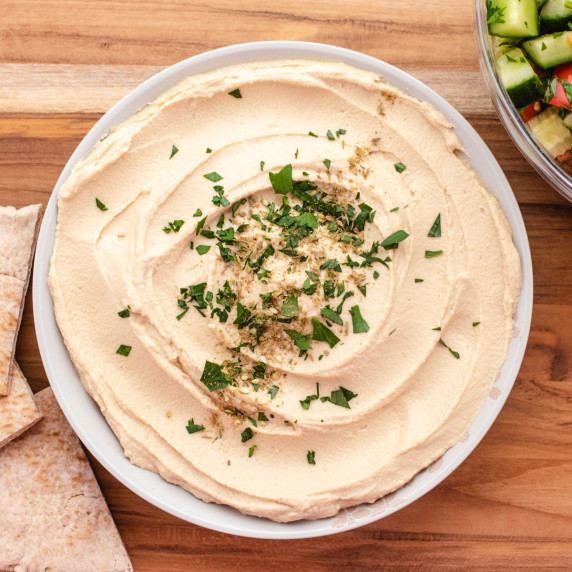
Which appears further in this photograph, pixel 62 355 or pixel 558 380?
pixel 558 380

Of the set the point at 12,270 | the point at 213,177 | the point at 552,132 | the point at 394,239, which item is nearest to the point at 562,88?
the point at 552,132

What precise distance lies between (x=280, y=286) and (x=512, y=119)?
3.94 feet

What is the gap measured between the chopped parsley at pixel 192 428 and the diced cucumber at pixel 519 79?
1.90 meters

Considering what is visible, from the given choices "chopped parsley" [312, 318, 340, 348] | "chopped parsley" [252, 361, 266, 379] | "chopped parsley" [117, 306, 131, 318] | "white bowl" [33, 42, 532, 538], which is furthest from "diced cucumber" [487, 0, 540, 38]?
"chopped parsley" [117, 306, 131, 318]

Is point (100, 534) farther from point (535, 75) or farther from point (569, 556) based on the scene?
point (535, 75)

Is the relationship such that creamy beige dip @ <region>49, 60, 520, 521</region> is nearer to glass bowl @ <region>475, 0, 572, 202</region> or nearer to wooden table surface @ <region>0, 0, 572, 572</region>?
glass bowl @ <region>475, 0, 572, 202</region>

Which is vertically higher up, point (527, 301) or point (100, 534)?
point (527, 301)

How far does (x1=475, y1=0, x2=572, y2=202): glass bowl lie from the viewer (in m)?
2.48

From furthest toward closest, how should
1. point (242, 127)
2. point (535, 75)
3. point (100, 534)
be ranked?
point (100, 534)
point (242, 127)
point (535, 75)

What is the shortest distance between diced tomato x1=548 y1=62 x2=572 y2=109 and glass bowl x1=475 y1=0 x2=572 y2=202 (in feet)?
0.53

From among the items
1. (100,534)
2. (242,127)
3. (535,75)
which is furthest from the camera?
(100,534)

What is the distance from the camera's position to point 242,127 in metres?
2.57

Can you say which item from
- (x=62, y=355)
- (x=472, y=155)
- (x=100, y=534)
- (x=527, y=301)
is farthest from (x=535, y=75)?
(x=100, y=534)

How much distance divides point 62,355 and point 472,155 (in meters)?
2.04
